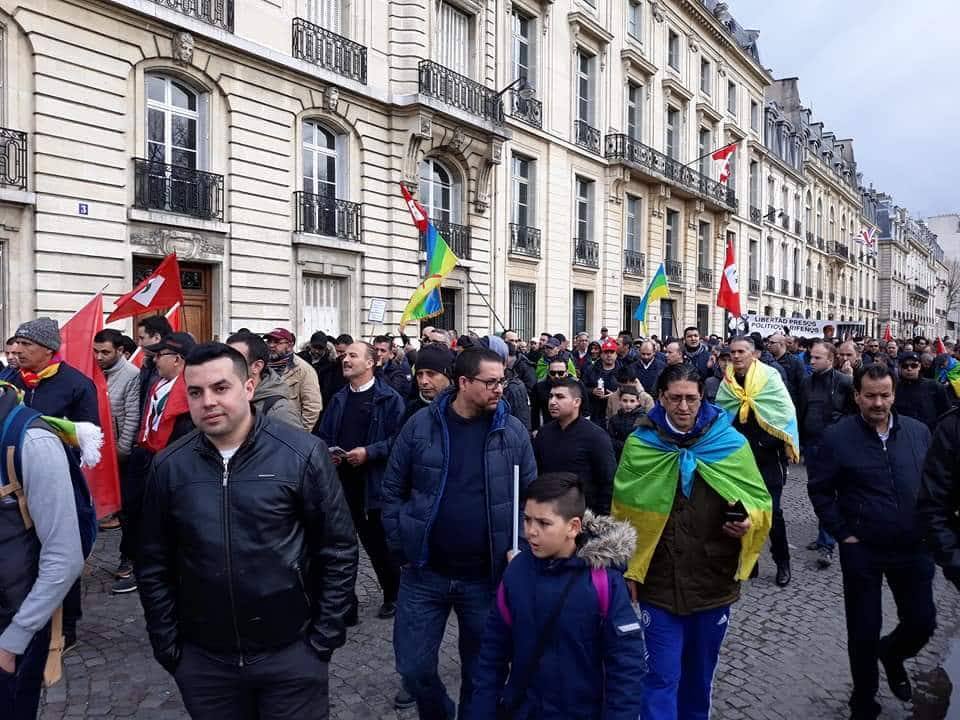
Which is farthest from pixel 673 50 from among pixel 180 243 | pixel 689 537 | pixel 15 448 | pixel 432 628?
pixel 15 448

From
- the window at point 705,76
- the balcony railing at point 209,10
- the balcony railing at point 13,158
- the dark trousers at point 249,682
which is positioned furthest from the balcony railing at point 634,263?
the dark trousers at point 249,682

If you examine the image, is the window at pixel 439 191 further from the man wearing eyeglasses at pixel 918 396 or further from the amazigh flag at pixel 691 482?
the amazigh flag at pixel 691 482

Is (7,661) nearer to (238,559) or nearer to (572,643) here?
(238,559)

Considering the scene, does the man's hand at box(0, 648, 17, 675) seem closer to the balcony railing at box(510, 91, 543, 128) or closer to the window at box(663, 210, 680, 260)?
the balcony railing at box(510, 91, 543, 128)

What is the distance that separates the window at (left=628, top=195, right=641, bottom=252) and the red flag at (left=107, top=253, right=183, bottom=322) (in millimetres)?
19741

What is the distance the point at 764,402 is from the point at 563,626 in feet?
12.2

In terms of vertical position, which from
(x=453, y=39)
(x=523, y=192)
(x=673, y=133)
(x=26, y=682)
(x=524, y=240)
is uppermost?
(x=673, y=133)

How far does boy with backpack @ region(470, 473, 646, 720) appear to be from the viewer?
2.41 meters

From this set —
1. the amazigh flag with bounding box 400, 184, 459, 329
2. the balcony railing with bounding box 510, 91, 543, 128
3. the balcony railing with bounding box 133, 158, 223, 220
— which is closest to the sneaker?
the amazigh flag with bounding box 400, 184, 459, 329

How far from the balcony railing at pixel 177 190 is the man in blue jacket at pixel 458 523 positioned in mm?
10400

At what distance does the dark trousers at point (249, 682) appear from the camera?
7.64 feet

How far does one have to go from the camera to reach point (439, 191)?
18.1m

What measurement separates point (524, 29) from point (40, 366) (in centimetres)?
1925

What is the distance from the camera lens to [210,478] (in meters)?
2.31
